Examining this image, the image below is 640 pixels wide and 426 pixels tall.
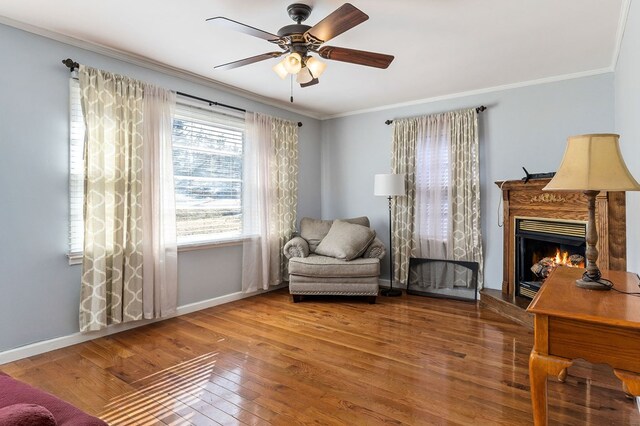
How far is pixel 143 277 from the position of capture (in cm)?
328

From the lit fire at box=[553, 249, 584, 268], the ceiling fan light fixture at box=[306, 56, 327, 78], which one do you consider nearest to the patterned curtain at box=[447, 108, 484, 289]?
the lit fire at box=[553, 249, 584, 268]

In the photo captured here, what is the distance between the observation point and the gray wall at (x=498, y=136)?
3.62m

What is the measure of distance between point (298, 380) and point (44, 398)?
4.87 ft

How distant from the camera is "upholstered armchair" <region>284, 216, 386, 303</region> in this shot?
4047 millimetres

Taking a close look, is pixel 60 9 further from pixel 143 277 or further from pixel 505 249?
pixel 505 249

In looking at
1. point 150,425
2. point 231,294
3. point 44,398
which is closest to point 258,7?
point 44,398

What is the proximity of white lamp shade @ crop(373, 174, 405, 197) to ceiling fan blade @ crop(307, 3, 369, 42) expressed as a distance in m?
2.35

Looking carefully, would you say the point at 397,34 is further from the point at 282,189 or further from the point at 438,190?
the point at 282,189

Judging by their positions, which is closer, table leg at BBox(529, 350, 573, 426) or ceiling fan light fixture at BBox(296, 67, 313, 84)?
table leg at BBox(529, 350, 573, 426)

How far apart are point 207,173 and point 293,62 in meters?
2.02

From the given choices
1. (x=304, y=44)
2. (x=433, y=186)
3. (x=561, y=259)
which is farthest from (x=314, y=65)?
(x=561, y=259)

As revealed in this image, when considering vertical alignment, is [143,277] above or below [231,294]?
above

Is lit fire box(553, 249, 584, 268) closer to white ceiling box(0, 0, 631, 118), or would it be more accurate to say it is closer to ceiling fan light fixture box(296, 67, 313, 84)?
white ceiling box(0, 0, 631, 118)

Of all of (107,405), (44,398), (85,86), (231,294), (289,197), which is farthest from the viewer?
(289,197)
